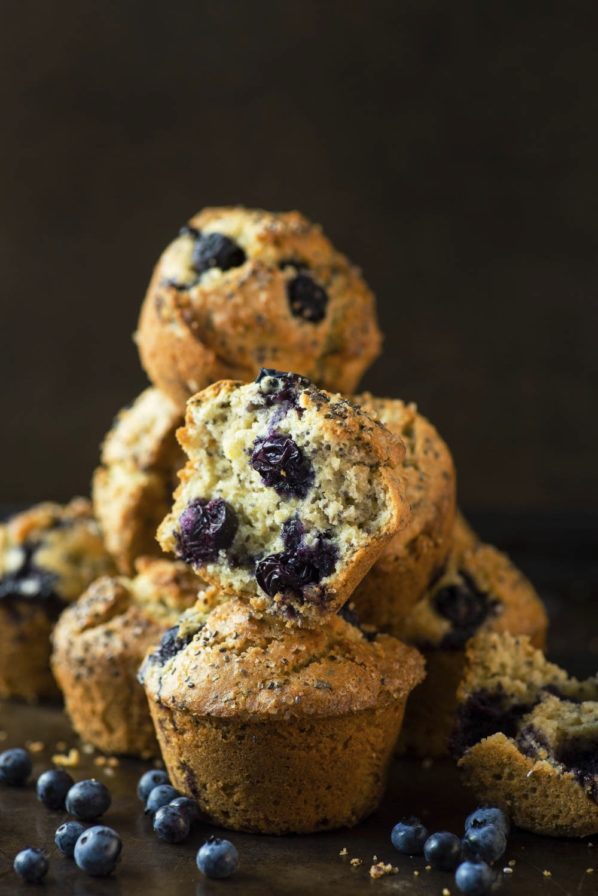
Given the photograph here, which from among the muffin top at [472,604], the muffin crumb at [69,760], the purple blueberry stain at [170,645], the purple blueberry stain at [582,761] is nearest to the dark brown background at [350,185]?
the muffin top at [472,604]

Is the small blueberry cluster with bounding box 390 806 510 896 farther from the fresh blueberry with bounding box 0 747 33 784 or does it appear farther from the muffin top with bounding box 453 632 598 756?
the fresh blueberry with bounding box 0 747 33 784

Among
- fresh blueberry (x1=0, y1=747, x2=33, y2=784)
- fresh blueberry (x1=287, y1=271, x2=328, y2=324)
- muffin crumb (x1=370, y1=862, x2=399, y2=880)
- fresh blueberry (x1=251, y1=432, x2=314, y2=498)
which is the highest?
fresh blueberry (x1=287, y1=271, x2=328, y2=324)

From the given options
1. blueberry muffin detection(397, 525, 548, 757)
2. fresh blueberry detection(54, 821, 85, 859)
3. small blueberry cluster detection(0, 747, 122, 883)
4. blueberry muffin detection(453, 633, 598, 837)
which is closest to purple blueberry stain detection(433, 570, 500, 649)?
blueberry muffin detection(397, 525, 548, 757)

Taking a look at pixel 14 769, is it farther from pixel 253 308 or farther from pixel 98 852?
pixel 253 308

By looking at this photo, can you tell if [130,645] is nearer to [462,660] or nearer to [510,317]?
[462,660]

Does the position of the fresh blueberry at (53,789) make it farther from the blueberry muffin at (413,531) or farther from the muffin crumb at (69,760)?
the blueberry muffin at (413,531)

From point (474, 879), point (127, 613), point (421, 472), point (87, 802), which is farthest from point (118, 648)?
point (474, 879)
